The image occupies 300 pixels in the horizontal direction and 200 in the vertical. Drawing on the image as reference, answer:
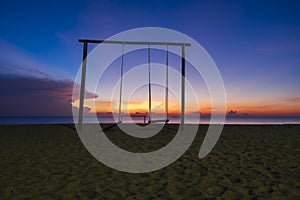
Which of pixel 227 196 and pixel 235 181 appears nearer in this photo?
pixel 227 196

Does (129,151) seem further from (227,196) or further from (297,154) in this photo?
(297,154)

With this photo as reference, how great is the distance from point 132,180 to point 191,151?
11.4 feet

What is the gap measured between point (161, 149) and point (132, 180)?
3.58 metres

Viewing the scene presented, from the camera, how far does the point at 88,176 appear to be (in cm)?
498

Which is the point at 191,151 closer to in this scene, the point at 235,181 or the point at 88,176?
the point at 235,181

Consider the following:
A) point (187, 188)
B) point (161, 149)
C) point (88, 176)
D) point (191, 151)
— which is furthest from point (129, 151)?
point (187, 188)

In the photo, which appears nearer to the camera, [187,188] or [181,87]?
[187,188]

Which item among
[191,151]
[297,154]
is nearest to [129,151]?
[191,151]

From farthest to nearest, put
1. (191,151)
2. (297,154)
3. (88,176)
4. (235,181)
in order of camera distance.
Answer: (191,151) → (297,154) → (88,176) → (235,181)

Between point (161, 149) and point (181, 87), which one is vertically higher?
point (181, 87)

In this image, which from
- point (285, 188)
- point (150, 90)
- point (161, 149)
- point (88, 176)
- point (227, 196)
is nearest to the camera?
point (227, 196)

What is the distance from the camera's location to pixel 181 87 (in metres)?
12.2

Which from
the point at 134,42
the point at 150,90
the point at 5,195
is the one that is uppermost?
the point at 134,42

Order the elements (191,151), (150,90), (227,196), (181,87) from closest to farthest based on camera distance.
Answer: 1. (227,196)
2. (191,151)
3. (150,90)
4. (181,87)
